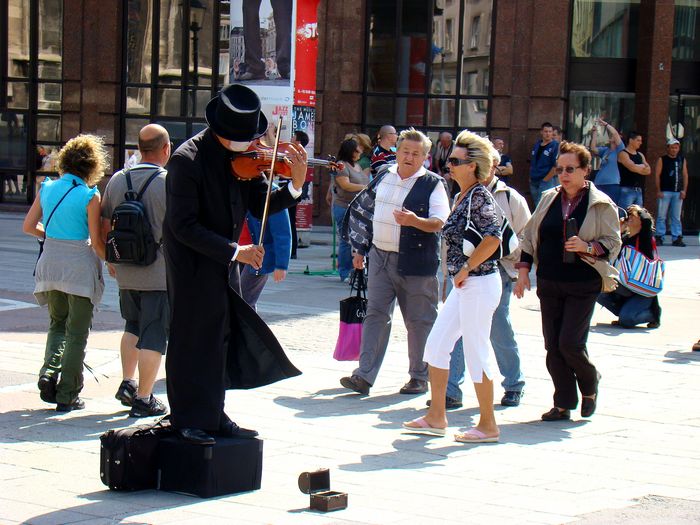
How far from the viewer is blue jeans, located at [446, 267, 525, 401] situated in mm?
8695

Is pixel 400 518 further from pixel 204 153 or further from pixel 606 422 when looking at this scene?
pixel 606 422

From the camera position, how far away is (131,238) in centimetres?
775

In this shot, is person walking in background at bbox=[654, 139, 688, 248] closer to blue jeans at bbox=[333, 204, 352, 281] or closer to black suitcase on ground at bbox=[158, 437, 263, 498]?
blue jeans at bbox=[333, 204, 352, 281]

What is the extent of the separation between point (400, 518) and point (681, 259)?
14.9 meters

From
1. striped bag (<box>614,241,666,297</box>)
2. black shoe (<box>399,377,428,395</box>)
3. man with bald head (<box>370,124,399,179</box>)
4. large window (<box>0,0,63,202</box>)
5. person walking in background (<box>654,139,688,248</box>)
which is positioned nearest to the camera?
black shoe (<box>399,377,428,395</box>)

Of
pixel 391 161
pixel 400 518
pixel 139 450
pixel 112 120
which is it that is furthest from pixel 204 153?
pixel 112 120

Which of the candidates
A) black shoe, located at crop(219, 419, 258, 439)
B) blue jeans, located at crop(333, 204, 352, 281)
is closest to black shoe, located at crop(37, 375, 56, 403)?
black shoe, located at crop(219, 419, 258, 439)

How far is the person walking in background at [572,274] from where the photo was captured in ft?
26.8

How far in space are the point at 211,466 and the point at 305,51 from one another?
13.5 metres

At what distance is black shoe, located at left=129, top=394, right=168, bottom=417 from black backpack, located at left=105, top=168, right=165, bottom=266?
885 mm

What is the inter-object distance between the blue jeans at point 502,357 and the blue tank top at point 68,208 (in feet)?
8.91

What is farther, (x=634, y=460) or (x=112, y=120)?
(x=112, y=120)

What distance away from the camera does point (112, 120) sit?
24.6 m

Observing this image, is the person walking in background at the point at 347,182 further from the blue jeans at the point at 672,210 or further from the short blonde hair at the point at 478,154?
the blue jeans at the point at 672,210
